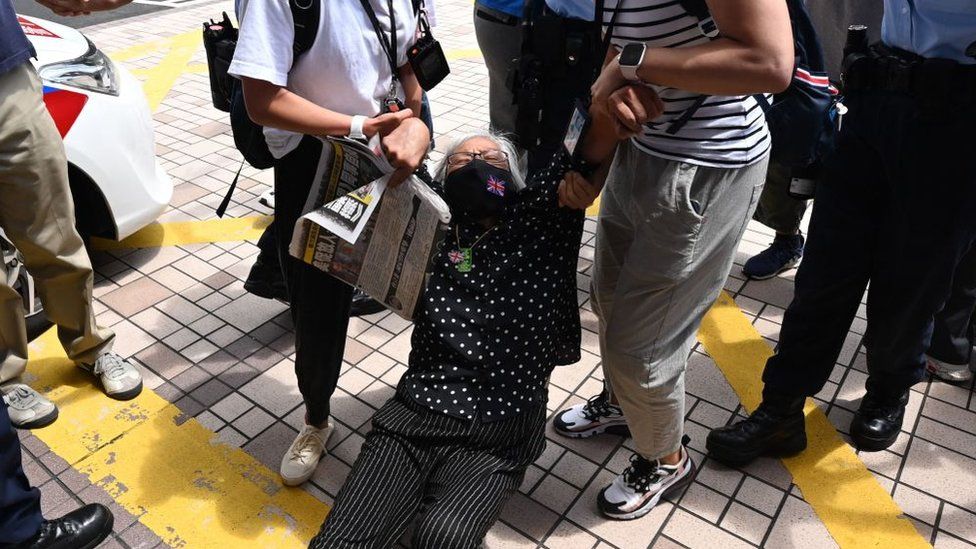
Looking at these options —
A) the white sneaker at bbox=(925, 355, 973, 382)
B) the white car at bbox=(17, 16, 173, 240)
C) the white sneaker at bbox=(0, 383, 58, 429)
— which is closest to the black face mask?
the white sneaker at bbox=(0, 383, 58, 429)

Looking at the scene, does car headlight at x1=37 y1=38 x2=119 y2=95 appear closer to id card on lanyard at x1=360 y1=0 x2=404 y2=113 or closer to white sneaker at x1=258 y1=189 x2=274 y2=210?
white sneaker at x1=258 y1=189 x2=274 y2=210

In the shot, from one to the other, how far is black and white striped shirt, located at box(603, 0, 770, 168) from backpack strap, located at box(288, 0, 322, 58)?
0.69 m

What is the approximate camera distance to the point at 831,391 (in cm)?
282

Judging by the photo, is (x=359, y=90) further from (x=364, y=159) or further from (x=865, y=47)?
(x=865, y=47)

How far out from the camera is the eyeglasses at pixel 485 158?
2096mm

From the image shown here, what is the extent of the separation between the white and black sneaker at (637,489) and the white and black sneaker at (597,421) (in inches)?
11.5

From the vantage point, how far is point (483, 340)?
2.04 m

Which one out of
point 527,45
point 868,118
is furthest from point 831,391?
point 527,45

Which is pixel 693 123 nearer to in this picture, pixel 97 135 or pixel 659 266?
pixel 659 266

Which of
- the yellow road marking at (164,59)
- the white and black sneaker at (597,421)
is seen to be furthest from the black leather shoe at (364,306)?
the yellow road marking at (164,59)

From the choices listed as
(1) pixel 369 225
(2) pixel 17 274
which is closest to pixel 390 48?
(1) pixel 369 225

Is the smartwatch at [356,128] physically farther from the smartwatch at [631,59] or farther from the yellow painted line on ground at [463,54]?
the yellow painted line on ground at [463,54]

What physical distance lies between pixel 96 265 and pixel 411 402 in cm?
241

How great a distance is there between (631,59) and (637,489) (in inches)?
51.7
